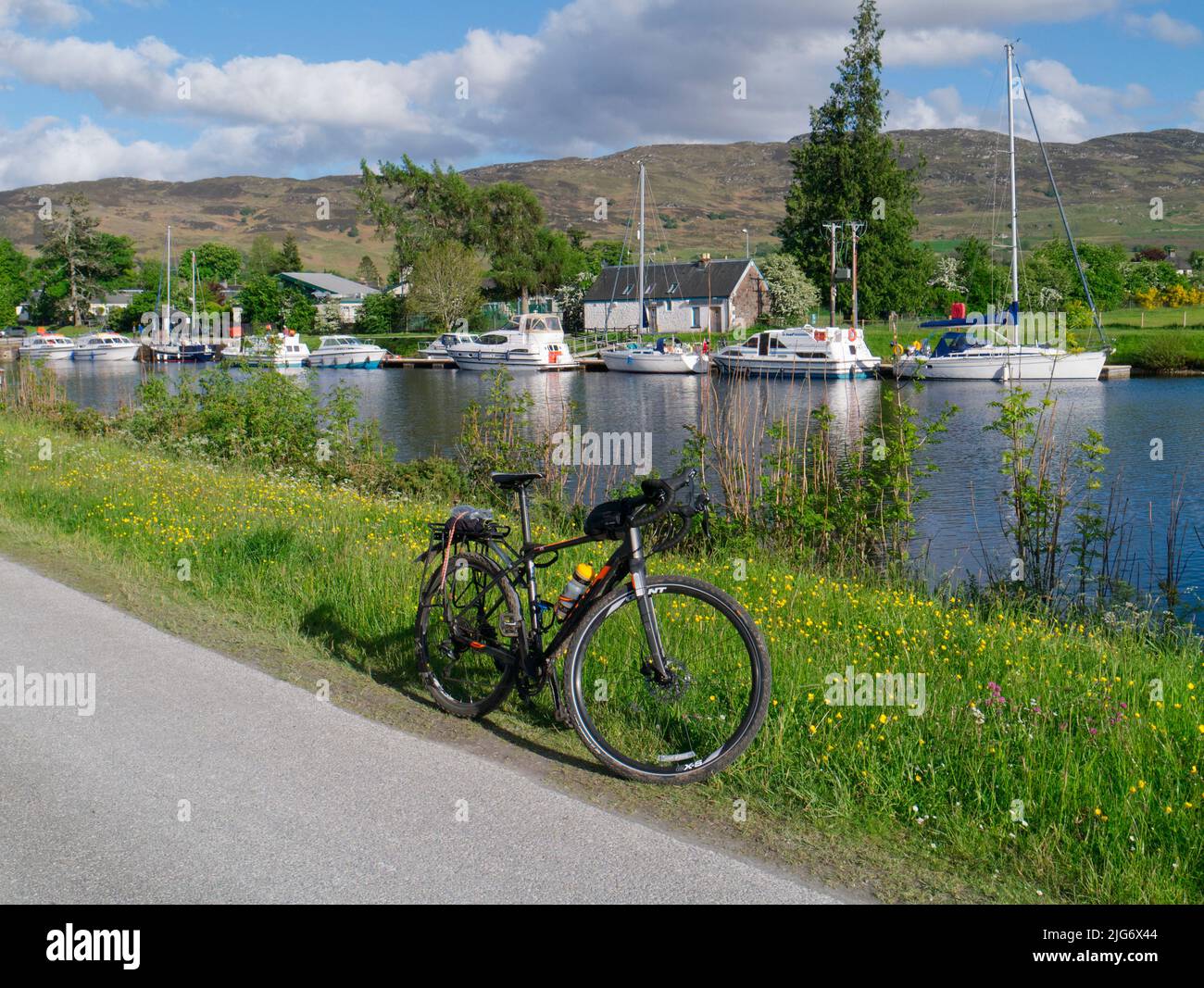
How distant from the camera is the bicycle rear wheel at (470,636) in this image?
5922 millimetres

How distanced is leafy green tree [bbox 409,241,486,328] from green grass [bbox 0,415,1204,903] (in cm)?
8080

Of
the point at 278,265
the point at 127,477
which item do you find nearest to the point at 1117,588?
the point at 127,477

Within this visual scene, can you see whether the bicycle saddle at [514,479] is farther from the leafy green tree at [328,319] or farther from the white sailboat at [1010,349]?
the leafy green tree at [328,319]

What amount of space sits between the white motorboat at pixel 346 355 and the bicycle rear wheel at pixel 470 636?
7098 centimetres

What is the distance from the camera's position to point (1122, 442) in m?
29.3

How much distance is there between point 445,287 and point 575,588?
8780 centimetres

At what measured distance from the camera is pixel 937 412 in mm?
43875

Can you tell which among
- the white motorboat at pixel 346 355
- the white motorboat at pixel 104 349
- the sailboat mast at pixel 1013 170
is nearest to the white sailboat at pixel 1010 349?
the sailboat mast at pixel 1013 170

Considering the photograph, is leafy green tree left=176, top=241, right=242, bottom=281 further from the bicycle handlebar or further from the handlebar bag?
the bicycle handlebar

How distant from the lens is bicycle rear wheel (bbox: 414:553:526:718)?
233 inches

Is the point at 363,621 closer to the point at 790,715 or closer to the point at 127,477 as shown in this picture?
the point at 790,715

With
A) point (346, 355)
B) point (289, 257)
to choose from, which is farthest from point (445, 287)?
point (289, 257)

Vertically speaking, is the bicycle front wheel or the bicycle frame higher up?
the bicycle frame

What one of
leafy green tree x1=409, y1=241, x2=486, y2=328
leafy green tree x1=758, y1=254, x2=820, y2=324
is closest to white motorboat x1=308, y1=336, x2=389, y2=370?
Answer: leafy green tree x1=409, y1=241, x2=486, y2=328
